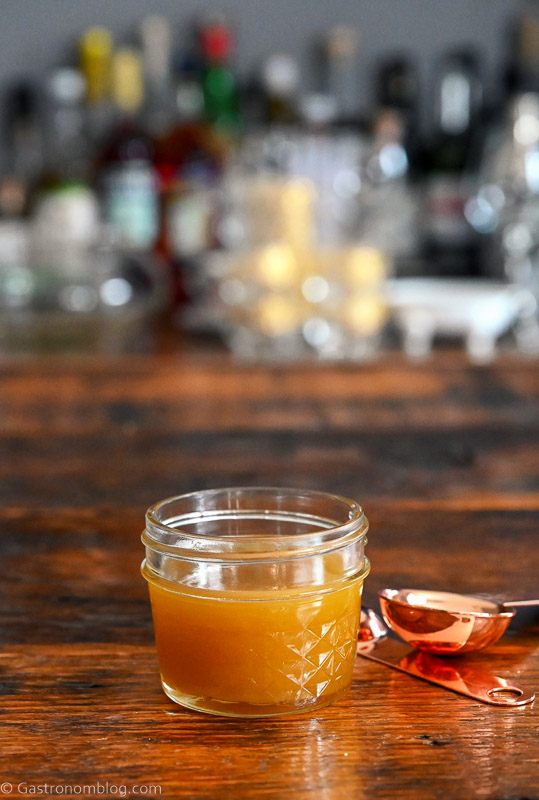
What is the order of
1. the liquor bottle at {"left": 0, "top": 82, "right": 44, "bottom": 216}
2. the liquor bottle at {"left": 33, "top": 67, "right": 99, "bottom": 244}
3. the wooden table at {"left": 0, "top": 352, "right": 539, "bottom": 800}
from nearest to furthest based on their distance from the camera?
the wooden table at {"left": 0, "top": 352, "right": 539, "bottom": 800}
the liquor bottle at {"left": 33, "top": 67, "right": 99, "bottom": 244}
the liquor bottle at {"left": 0, "top": 82, "right": 44, "bottom": 216}

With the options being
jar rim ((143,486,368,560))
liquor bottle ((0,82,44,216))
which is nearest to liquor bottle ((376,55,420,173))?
liquor bottle ((0,82,44,216))

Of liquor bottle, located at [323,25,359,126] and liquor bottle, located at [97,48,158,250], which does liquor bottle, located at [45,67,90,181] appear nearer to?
liquor bottle, located at [97,48,158,250]

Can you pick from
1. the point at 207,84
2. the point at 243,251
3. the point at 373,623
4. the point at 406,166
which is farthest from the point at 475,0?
the point at 373,623

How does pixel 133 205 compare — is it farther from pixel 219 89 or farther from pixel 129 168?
pixel 219 89

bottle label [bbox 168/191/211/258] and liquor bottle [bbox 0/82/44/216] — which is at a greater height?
liquor bottle [bbox 0/82/44/216]

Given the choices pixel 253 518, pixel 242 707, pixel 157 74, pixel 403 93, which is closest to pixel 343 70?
pixel 403 93
